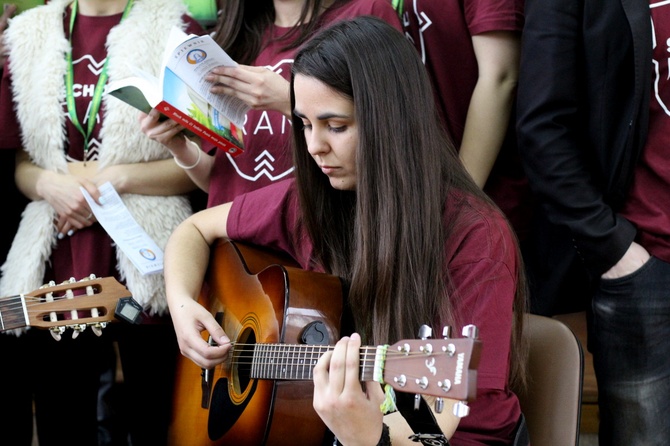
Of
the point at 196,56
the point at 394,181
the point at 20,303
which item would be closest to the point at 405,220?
the point at 394,181

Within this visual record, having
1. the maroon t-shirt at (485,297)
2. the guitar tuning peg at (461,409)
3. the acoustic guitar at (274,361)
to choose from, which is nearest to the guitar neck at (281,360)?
Answer: the acoustic guitar at (274,361)

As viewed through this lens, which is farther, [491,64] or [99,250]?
[99,250]

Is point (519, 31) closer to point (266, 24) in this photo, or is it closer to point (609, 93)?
point (609, 93)

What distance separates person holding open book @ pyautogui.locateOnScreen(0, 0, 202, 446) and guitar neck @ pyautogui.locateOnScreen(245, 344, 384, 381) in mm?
649

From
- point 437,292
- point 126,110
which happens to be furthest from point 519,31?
point 126,110

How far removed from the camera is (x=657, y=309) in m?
2.16

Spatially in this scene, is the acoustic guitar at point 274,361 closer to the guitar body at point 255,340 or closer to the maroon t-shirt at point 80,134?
the guitar body at point 255,340

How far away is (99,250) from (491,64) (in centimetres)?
117

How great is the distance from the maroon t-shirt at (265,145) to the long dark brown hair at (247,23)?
32 mm

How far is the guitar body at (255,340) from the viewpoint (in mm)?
1910

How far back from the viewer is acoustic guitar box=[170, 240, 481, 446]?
142 centimetres

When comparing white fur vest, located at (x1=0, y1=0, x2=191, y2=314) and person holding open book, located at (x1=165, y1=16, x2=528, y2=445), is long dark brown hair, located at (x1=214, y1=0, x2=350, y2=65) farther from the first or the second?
person holding open book, located at (x1=165, y1=16, x2=528, y2=445)

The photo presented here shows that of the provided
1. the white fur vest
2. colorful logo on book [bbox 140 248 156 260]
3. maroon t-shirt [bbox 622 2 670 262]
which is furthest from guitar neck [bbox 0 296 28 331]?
maroon t-shirt [bbox 622 2 670 262]

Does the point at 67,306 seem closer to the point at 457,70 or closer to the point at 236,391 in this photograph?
the point at 236,391
